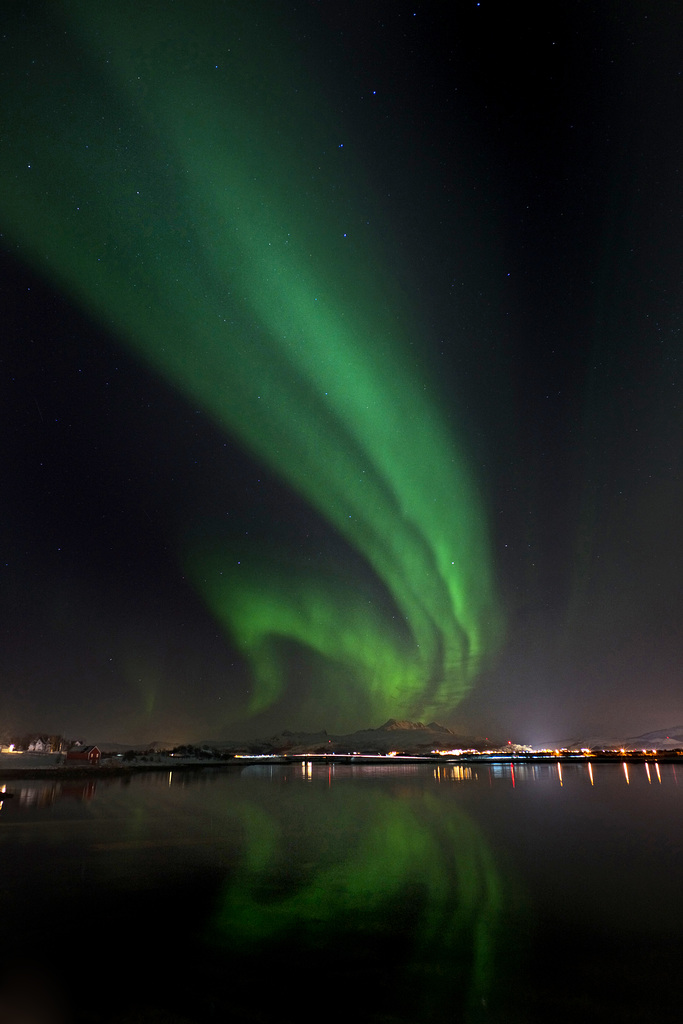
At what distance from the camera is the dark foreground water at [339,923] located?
31.7 ft

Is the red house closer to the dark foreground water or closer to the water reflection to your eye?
the dark foreground water

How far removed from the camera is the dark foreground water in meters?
9.67

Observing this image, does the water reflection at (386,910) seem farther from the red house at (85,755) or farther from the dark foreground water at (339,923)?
the red house at (85,755)

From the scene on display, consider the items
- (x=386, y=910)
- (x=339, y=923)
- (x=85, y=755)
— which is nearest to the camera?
(x=339, y=923)

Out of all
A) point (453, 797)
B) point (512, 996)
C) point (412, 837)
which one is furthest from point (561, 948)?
point (453, 797)

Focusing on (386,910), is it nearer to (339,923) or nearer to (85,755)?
(339,923)

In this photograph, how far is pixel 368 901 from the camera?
15375 millimetres

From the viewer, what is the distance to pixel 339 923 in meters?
13.7

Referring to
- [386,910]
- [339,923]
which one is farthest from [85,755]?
[339,923]

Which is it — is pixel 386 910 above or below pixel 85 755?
below

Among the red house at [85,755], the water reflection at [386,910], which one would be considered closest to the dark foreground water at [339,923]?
the water reflection at [386,910]

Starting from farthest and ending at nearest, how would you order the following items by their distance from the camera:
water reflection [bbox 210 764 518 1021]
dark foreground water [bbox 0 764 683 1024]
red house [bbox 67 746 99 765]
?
red house [bbox 67 746 99 765]
water reflection [bbox 210 764 518 1021]
dark foreground water [bbox 0 764 683 1024]

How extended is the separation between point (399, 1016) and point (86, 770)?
87.6 m

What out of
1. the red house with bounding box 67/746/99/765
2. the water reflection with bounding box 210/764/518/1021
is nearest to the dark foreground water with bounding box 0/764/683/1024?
the water reflection with bounding box 210/764/518/1021
